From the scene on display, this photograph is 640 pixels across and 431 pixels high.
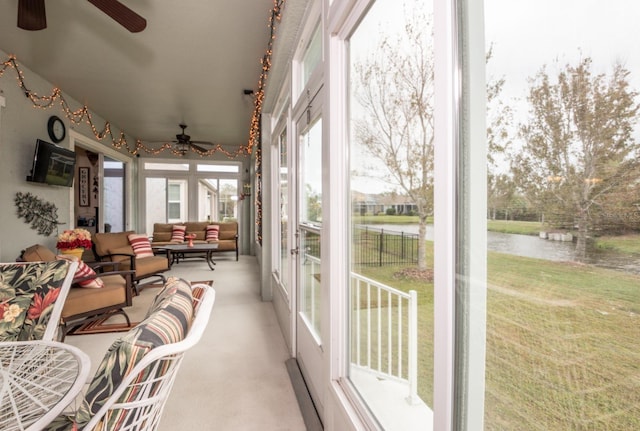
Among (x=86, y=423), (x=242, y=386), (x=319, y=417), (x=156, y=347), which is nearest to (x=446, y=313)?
(x=156, y=347)

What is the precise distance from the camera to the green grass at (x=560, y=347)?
1.33ft

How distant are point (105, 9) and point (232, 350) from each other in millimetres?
2864

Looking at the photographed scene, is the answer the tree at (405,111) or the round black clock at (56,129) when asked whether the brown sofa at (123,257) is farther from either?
the tree at (405,111)

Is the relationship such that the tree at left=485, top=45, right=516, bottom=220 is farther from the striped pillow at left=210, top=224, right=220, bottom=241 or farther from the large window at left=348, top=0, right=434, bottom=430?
the striped pillow at left=210, top=224, right=220, bottom=241

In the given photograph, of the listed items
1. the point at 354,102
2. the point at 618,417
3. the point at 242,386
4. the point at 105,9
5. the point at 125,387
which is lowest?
the point at 242,386

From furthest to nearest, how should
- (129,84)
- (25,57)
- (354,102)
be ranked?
1. (129,84)
2. (25,57)
3. (354,102)

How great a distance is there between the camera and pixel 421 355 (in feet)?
3.55

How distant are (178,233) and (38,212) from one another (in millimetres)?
3741

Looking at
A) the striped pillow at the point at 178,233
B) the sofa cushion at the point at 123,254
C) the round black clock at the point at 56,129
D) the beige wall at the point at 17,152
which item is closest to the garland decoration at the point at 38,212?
the beige wall at the point at 17,152

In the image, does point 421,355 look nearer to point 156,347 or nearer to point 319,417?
Answer: point 156,347

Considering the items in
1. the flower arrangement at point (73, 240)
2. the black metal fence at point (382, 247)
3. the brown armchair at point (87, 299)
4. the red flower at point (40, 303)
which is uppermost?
the black metal fence at point (382, 247)

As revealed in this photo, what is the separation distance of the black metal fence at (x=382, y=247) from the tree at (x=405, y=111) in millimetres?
68

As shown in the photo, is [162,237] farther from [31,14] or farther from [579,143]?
[579,143]

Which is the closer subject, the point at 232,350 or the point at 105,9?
the point at 105,9
